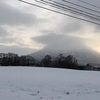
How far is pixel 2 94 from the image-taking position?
14.6 meters

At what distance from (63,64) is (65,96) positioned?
308 feet

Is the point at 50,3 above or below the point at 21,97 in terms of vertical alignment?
above

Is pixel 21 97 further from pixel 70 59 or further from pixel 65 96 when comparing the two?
pixel 70 59

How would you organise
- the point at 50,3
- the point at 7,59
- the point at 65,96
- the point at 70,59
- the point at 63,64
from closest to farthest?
the point at 50,3 → the point at 65,96 → the point at 7,59 → the point at 63,64 → the point at 70,59

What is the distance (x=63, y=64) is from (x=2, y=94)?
9544 centimetres

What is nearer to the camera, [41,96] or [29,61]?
[41,96]

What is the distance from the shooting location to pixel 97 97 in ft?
55.3

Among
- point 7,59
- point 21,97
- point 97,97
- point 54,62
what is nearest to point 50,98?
point 21,97

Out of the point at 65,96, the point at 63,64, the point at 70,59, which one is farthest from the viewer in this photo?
the point at 70,59

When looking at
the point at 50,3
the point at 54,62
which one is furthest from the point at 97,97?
the point at 54,62

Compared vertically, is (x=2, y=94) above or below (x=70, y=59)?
below

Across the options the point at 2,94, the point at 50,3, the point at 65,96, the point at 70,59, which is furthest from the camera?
the point at 70,59

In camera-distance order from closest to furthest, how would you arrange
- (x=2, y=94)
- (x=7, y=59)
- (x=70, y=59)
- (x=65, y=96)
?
1. (x=2, y=94)
2. (x=65, y=96)
3. (x=7, y=59)
4. (x=70, y=59)

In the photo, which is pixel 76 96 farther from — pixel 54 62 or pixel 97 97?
pixel 54 62
